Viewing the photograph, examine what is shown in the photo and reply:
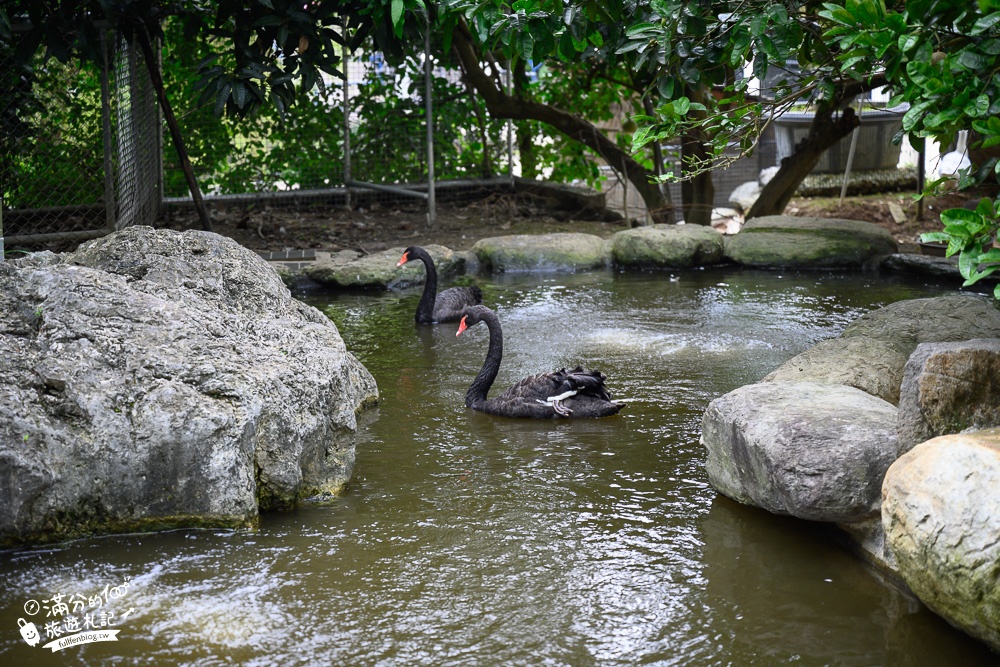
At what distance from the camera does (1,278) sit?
5113 millimetres

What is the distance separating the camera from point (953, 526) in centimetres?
340

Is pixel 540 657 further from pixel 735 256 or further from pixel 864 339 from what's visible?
pixel 735 256

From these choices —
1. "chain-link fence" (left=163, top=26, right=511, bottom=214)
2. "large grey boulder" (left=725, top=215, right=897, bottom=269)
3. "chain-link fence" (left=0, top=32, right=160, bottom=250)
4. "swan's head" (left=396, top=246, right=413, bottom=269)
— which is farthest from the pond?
"chain-link fence" (left=163, top=26, right=511, bottom=214)

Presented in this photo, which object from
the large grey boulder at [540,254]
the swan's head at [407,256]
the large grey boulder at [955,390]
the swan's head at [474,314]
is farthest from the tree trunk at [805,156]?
the large grey boulder at [955,390]

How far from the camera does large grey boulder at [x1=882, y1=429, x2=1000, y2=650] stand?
3.33m

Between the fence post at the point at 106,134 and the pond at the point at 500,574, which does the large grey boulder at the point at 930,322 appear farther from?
the fence post at the point at 106,134

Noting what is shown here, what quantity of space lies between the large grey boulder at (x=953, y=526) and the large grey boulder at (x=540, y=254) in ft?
25.5

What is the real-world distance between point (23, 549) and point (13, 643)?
31.3 inches

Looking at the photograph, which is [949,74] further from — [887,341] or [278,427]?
[278,427]

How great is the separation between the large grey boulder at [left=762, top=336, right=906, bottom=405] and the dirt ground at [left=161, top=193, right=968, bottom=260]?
6.21 m

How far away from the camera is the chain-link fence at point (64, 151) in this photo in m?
9.05

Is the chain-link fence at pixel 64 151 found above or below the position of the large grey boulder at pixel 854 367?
above

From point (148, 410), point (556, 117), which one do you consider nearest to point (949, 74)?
point (148, 410)

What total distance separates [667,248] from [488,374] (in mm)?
5157
